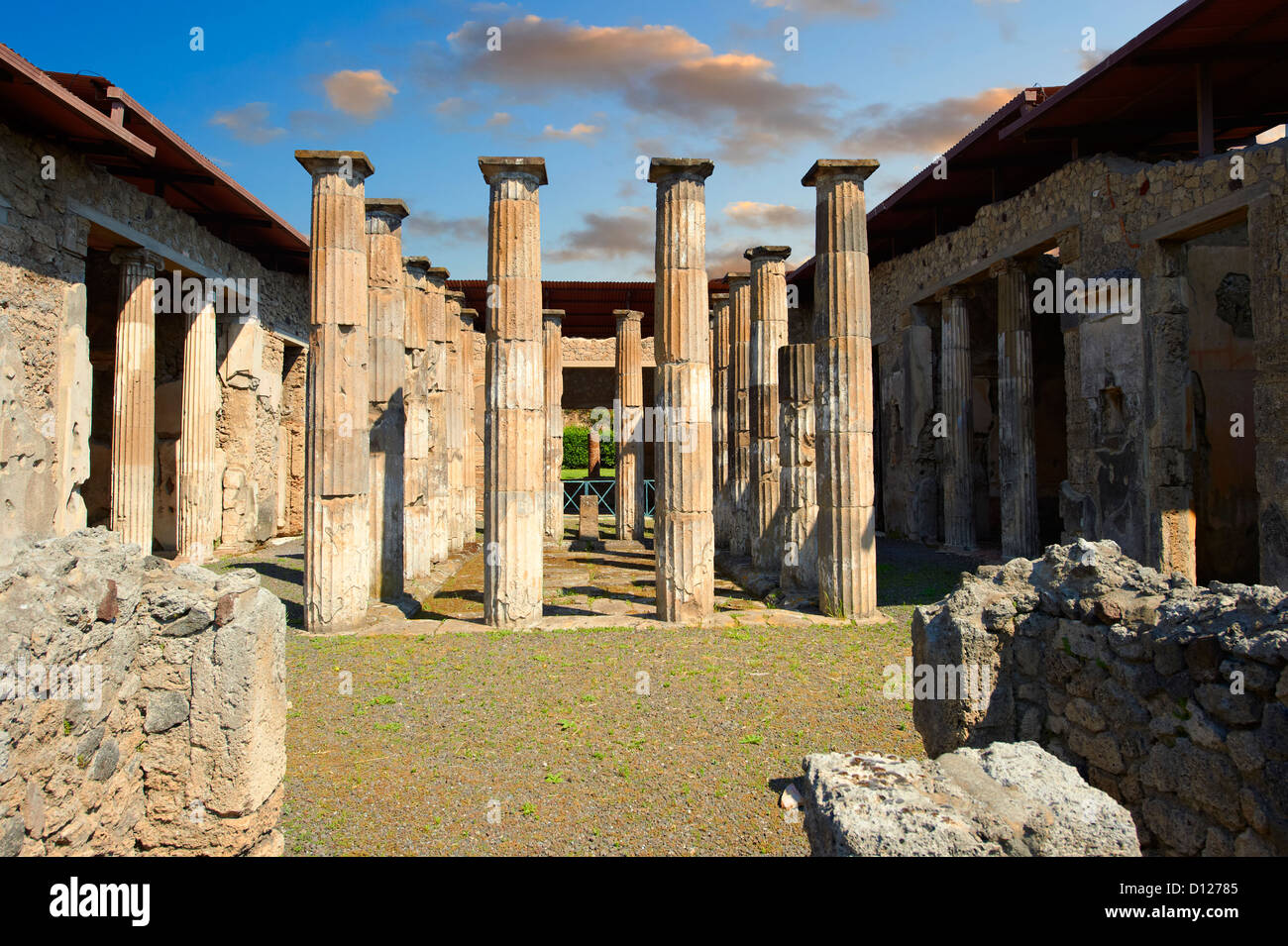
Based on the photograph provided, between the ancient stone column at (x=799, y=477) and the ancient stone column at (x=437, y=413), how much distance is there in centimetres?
625

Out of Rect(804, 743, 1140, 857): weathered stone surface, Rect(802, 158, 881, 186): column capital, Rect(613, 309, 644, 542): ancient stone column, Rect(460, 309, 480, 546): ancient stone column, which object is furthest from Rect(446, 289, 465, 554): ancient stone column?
Rect(804, 743, 1140, 857): weathered stone surface

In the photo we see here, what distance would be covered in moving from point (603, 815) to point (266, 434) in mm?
15911

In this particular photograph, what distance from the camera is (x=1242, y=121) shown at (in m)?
12.6

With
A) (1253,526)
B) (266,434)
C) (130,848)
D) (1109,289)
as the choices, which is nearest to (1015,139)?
(1109,289)

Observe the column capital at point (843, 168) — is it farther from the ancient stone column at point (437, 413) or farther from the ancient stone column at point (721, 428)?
the ancient stone column at point (437, 413)

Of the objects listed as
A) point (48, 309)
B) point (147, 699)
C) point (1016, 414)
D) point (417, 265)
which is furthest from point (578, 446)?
point (147, 699)

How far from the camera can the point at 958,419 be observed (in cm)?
1642

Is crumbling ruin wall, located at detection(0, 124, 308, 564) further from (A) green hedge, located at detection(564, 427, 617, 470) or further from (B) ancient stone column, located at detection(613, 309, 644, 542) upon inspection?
(A) green hedge, located at detection(564, 427, 617, 470)

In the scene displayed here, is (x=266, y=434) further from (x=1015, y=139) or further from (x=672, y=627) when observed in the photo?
(x=1015, y=139)

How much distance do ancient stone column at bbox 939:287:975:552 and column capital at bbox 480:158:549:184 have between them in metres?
9.86

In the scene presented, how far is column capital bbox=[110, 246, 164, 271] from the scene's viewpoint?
12.9 m

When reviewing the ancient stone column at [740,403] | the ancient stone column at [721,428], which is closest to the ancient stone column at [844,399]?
the ancient stone column at [740,403]

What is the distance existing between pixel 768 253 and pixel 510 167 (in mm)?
5235
